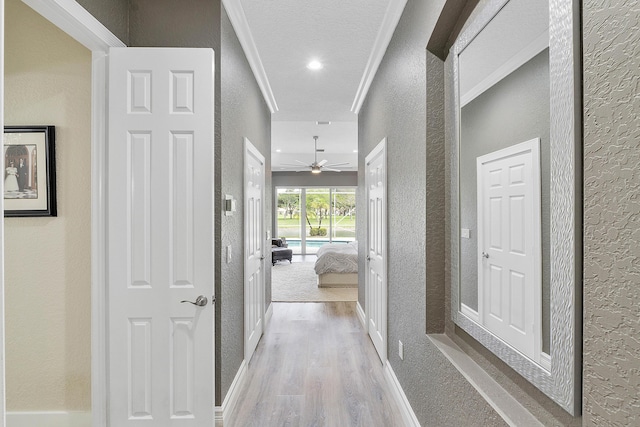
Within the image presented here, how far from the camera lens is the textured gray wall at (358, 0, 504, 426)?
1.60 metres

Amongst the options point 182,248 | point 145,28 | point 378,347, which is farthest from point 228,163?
point 378,347

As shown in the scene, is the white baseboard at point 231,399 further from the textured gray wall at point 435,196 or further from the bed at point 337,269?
the bed at point 337,269

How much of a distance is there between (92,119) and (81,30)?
44 centimetres

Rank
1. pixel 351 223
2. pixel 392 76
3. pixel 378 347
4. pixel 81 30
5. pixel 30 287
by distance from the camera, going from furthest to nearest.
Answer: pixel 351 223, pixel 378 347, pixel 392 76, pixel 30 287, pixel 81 30

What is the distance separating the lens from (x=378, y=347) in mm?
3234

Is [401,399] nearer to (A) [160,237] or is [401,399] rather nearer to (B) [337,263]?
(A) [160,237]

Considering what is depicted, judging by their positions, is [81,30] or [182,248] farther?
[182,248]

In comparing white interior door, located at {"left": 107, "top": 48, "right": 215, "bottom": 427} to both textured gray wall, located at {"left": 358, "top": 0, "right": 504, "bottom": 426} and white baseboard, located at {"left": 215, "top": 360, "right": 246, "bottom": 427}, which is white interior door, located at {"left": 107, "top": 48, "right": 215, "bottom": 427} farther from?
textured gray wall, located at {"left": 358, "top": 0, "right": 504, "bottom": 426}

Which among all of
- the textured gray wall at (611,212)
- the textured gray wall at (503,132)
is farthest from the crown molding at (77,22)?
the textured gray wall at (611,212)

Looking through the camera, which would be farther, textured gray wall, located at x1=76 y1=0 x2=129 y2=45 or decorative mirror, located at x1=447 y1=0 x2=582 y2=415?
textured gray wall, located at x1=76 y1=0 x2=129 y2=45

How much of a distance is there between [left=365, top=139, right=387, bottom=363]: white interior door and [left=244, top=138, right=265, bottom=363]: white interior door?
1.17 m

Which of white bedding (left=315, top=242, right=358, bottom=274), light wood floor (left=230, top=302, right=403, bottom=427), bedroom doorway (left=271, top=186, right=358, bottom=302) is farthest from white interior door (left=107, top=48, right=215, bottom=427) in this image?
bedroom doorway (left=271, top=186, right=358, bottom=302)

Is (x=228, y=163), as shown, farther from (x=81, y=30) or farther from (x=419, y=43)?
(x=419, y=43)

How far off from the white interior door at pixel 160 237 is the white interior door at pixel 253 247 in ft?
3.22
